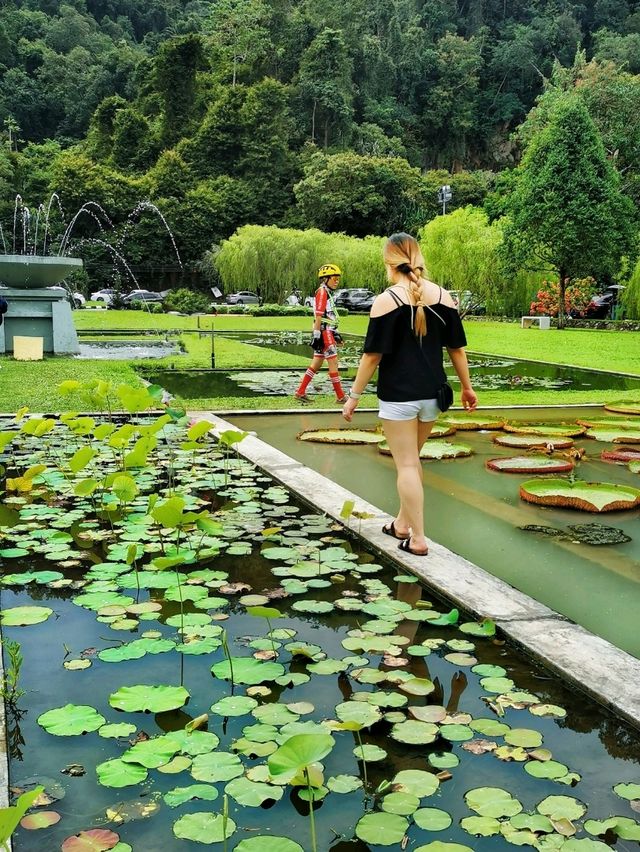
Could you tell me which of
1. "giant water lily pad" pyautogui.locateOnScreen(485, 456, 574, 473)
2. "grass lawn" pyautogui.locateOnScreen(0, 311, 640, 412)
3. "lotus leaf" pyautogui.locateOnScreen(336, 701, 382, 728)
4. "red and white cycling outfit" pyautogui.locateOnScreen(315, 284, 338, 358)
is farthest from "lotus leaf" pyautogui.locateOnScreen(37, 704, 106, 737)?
"red and white cycling outfit" pyautogui.locateOnScreen(315, 284, 338, 358)

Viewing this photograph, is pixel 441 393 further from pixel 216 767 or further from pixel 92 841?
pixel 92 841

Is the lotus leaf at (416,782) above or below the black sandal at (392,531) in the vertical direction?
below

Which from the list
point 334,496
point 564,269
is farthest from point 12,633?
point 564,269

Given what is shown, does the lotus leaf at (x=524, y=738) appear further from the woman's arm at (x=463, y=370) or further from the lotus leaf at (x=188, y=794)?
the woman's arm at (x=463, y=370)

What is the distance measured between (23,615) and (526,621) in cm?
211

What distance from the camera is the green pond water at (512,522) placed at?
3.82m

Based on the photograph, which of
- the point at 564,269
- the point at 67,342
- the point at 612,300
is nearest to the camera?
the point at 67,342

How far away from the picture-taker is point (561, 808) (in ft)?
7.28

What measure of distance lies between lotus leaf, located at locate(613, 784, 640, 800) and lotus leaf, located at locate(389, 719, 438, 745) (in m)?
0.54

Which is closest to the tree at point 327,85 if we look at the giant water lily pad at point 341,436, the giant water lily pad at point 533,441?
the giant water lily pad at point 341,436

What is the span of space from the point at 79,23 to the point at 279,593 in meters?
101

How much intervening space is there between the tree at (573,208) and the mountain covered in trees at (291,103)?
399 inches

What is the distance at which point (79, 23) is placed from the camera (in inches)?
3553

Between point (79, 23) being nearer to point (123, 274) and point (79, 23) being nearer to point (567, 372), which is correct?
point (123, 274)
